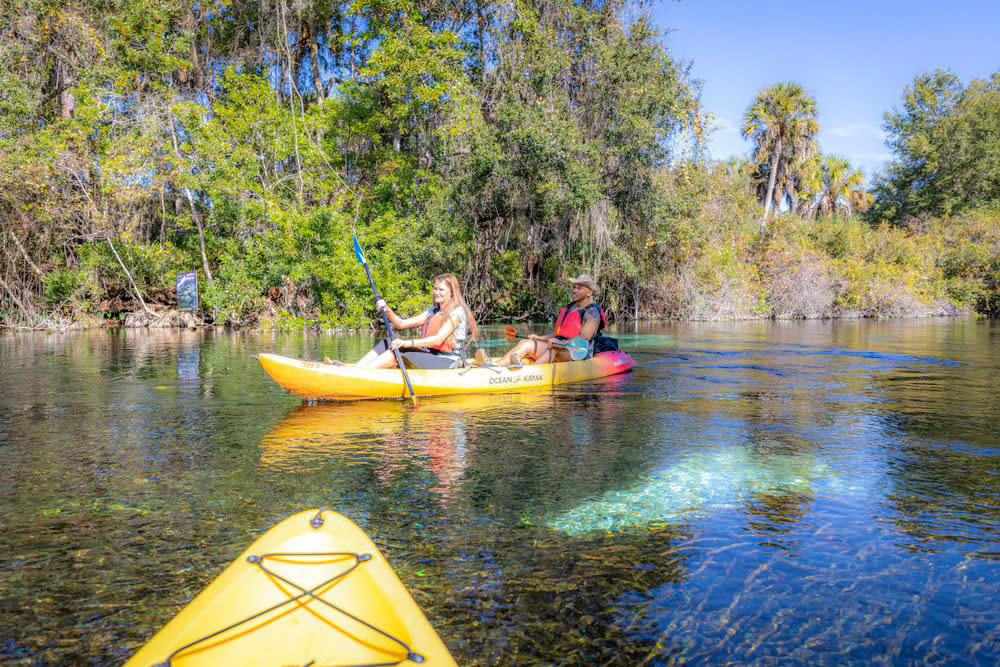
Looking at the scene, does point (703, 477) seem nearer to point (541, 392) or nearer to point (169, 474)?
point (169, 474)

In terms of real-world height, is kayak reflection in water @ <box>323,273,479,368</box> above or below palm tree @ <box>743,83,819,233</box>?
below

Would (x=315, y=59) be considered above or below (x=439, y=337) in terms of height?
above

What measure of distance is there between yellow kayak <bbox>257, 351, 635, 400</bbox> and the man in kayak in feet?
1.58

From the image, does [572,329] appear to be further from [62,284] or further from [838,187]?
[838,187]

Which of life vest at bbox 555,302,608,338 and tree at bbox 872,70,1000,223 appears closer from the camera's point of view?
life vest at bbox 555,302,608,338

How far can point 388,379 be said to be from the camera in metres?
7.90

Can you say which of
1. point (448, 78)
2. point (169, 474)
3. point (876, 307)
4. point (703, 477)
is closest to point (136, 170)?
point (448, 78)

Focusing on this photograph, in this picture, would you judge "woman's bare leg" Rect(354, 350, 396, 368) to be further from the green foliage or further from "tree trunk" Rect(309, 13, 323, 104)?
"tree trunk" Rect(309, 13, 323, 104)

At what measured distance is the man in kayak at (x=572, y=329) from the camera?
9.88m

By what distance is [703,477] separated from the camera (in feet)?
16.3

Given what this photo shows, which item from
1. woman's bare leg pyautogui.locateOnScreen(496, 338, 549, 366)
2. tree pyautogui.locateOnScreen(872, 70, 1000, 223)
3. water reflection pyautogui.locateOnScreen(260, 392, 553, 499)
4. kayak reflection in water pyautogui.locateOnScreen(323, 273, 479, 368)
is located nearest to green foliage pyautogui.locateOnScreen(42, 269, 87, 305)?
water reflection pyautogui.locateOnScreen(260, 392, 553, 499)

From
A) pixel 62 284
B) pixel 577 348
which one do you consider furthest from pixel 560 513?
pixel 62 284

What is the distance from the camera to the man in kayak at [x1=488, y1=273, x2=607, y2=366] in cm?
988

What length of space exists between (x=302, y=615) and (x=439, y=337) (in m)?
6.10
